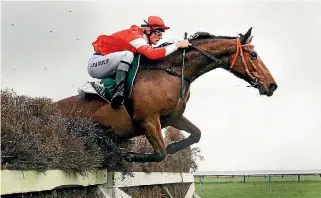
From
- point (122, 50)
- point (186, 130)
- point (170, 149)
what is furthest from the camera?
point (170, 149)

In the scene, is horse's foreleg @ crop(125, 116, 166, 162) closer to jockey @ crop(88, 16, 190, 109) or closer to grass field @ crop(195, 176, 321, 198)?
jockey @ crop(88, 16, 190, 109)

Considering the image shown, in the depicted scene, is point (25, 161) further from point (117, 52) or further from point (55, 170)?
point (117, 52)

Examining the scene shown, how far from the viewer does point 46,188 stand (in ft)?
12.4

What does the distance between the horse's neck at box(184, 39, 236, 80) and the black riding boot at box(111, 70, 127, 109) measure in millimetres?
626

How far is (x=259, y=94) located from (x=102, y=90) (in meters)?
1.45

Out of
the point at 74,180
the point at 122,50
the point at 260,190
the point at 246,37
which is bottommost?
the point at 260,190

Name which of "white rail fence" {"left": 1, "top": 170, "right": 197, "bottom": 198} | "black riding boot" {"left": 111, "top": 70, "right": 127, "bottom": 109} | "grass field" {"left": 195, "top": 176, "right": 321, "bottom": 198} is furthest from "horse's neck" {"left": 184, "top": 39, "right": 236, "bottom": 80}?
"grass field" {"left": 195, "top": 176, "right": 321, "bottom": 198}

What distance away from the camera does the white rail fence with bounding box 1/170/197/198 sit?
3.27 meters

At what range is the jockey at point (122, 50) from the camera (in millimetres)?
5094

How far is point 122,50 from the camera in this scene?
5.35m

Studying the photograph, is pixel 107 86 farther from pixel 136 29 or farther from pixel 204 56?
pixel 204 56

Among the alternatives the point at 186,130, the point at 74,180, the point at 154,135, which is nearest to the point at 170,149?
the point at 186,130

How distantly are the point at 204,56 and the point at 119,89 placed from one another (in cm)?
91

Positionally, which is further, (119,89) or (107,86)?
(107,86)
